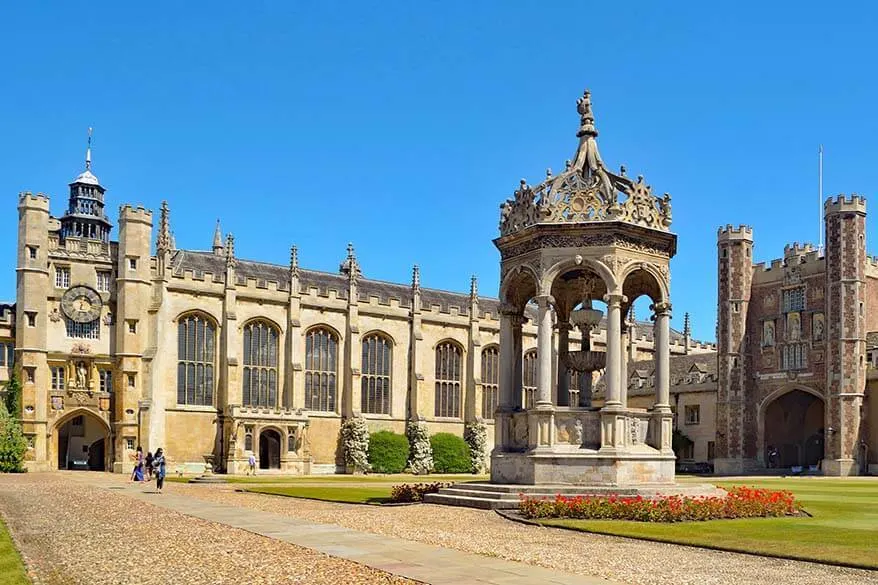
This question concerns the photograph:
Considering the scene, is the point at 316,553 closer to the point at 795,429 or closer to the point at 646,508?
the point at 646,508

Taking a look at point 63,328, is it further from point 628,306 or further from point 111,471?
point 628,306

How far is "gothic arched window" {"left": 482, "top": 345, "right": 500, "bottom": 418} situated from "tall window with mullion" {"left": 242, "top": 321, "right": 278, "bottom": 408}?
14.8m

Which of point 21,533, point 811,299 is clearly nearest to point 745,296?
point 811,299

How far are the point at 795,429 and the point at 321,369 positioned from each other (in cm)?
3006

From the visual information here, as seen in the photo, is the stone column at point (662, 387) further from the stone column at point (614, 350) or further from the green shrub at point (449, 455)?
the green shrub at point (449, 455)

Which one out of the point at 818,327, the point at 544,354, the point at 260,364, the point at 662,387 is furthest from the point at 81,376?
the point at 818,327

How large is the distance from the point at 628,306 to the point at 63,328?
35.7 m

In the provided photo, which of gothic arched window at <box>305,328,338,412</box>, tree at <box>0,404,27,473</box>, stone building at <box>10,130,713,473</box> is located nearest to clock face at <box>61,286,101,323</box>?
stone building at <box>10,130,713,473</box>

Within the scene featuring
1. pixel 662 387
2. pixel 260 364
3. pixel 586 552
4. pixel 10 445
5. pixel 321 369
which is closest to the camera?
pixel 586 552

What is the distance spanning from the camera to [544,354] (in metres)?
21.5

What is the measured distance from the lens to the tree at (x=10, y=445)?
46.8 metres

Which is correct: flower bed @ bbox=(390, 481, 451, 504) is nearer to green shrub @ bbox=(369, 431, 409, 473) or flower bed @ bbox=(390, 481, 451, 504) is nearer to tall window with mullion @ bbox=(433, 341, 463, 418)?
green shrub @ bbox=(369, 431, 409, 473)

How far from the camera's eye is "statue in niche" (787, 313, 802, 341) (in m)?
56.7

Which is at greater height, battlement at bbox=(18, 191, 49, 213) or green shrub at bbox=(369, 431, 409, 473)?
battlement at bbox=(18, 191, 49, 213)
